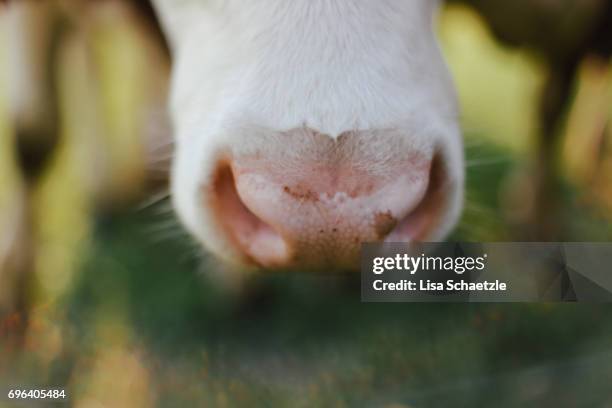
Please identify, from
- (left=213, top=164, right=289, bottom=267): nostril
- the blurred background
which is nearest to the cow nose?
(left=213, top=164, right=289, bottom=267): nostril

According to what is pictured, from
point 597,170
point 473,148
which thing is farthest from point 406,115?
point 597,170

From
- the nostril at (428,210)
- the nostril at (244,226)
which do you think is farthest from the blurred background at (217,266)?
the nostril at (244,226)

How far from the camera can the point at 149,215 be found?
1455mm

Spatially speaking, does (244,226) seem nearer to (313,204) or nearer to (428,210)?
(313,204)

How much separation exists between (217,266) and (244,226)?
564 millimetres

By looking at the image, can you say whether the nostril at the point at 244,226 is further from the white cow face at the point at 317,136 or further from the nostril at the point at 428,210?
the nostril at the point at 428,210

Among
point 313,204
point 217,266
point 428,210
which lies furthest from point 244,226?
point 217,266

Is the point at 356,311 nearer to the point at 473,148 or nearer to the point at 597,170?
the point at 473,148

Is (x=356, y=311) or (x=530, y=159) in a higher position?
(x=530, y=159)

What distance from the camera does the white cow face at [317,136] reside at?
0.73 meters

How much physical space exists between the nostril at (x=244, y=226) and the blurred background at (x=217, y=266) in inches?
14.4

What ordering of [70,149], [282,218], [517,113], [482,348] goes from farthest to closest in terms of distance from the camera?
[70,149]
[517,113]
[482,348]
[282,218]

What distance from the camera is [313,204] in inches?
29.0

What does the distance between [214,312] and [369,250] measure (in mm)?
529
